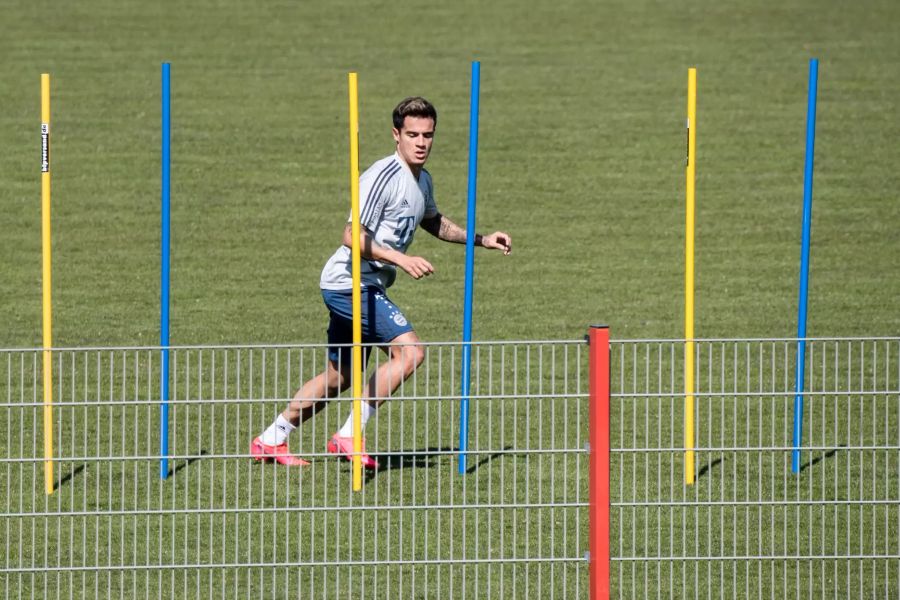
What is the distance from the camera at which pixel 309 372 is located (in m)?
8.79

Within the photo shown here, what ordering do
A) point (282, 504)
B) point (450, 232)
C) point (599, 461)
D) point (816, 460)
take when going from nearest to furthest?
point (599, 461), point (282, 504), point (450, 232), point (816, 460)

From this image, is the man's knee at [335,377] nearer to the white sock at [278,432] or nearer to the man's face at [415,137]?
the white sock at [278,432]

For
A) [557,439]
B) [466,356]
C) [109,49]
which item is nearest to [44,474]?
[466,356]

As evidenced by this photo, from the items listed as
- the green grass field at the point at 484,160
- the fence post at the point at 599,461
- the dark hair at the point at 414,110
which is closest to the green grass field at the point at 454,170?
the green grass field at the point at 484,160

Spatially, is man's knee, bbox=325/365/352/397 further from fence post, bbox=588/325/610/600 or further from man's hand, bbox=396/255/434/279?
fence post, bbox=588/325/610/600

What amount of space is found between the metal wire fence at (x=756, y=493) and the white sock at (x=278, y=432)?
5.01 feet

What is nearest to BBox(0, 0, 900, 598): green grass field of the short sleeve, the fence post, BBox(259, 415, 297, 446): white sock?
BBox(259, 415, 297, 446): white sock

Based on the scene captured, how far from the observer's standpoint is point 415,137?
729cm

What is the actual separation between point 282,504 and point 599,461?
2326 mm

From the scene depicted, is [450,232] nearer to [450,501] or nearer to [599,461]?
[450,501]

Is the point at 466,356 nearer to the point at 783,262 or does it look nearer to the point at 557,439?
the point at 557,439

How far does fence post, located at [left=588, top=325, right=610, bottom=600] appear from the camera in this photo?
5.02m

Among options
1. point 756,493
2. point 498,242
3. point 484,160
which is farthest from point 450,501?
point 484,160

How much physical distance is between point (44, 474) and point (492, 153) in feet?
26.6
